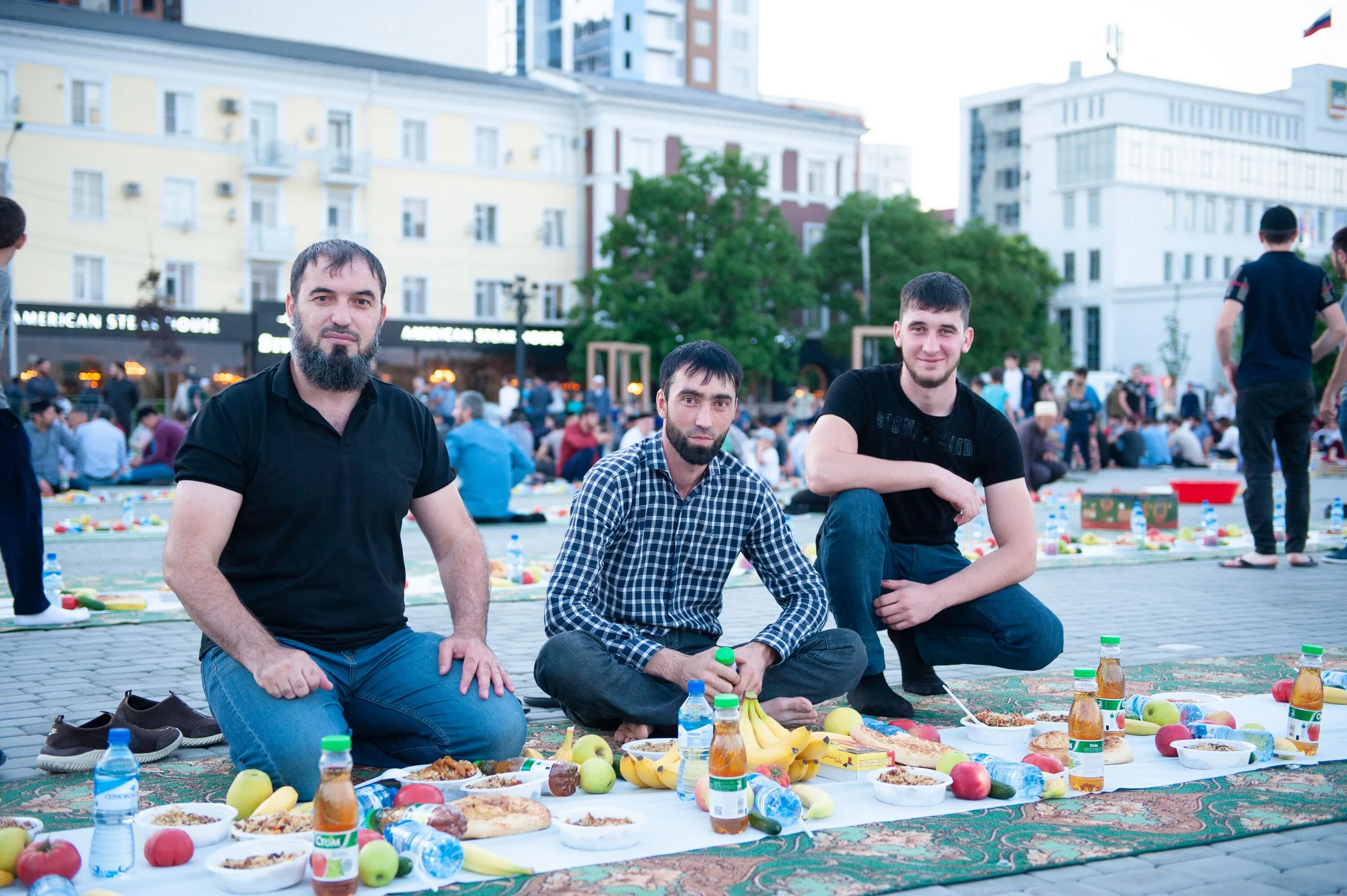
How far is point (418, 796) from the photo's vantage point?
3621 millimetres

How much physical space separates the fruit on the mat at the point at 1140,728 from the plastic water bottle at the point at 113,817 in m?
3.36

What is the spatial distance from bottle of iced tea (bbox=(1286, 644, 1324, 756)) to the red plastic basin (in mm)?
12378

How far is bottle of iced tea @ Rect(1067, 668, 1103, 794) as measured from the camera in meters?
3.88

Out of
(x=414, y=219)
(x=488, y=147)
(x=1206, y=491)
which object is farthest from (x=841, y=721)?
(x=488, y=147)

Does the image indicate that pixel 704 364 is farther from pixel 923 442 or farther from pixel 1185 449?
pixel 1185 449

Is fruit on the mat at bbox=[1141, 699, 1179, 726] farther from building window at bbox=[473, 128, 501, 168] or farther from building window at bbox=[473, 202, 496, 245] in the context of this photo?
building window at bbox=[473, 128, 501, 168]

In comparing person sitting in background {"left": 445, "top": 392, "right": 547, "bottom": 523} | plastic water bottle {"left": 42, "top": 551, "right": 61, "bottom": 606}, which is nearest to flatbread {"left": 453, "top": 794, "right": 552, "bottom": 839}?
plastic water bottle {"left": 42, "top": 551, "right": 61, "bottom": 606}

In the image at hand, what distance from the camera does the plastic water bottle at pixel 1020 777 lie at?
3857 millimetres

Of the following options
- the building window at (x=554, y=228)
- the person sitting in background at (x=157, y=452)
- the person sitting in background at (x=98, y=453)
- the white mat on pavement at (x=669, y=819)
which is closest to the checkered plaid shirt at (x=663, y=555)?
the white mat on pavement at (x=669, y=819)

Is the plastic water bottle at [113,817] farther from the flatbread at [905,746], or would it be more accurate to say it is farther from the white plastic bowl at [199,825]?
the flatbread at [905,746]

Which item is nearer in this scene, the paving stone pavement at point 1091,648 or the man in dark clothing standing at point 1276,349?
the paving stone pavement at point 1091,648

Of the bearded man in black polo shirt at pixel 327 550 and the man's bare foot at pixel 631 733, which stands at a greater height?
the bearded man in black polo shirt at pixel 327 550

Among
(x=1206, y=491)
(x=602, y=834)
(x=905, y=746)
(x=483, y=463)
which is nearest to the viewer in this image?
(x=602, y=834)

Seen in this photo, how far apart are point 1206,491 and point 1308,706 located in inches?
527
